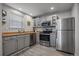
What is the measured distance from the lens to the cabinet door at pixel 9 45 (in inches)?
110

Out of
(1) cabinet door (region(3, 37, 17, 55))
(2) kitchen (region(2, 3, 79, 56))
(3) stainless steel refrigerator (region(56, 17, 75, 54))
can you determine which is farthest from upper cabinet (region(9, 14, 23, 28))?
(3) stainless steel refrigerator (region(56, 17, 75, 54))

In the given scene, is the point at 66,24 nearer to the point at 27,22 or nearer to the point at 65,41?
the point at 65,41

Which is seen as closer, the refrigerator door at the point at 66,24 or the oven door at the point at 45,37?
the refrigerator door at the point at 66,24

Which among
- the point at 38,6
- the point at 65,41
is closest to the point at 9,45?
the point at 38,6

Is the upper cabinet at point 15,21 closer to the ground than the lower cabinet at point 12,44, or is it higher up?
higher up

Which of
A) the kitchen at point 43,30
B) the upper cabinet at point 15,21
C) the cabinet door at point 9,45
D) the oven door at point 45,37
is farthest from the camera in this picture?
the oven door at point 45,37

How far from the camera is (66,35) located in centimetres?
349

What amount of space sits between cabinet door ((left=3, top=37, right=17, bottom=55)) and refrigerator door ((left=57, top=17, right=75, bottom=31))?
2.13 metres

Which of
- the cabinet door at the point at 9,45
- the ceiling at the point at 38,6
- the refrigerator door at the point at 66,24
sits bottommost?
the cabinet door at the point at 9,45

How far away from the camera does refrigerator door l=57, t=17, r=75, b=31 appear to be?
10.9ft

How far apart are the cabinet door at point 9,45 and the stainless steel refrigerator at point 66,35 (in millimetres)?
2021

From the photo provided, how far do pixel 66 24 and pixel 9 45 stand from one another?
2.52 m

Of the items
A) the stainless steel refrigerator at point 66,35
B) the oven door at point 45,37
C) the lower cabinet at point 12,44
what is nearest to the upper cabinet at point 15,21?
the lower cabinet at point 12,44

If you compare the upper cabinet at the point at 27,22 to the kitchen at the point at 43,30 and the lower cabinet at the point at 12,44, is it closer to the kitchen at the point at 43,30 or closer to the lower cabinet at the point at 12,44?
the kitchen at the point at 43,30
